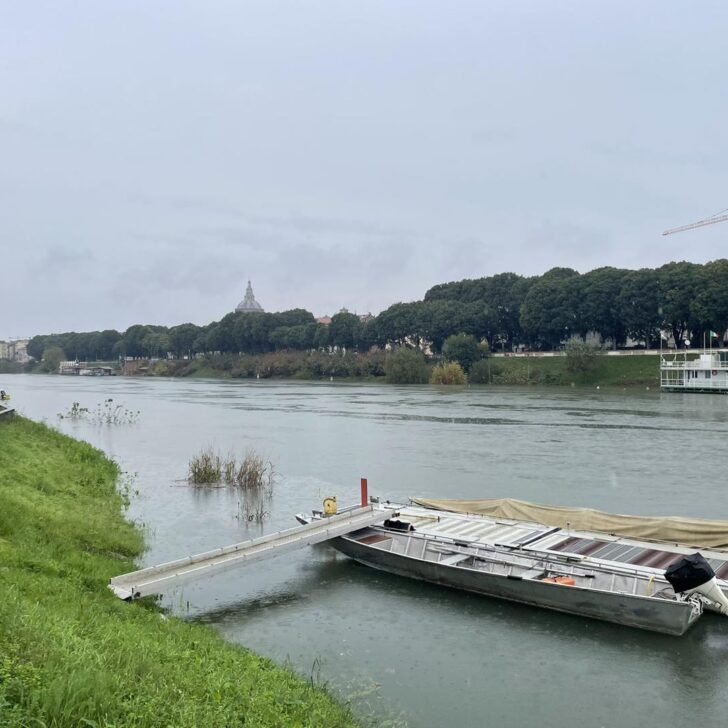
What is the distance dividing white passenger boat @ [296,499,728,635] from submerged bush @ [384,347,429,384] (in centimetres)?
9418

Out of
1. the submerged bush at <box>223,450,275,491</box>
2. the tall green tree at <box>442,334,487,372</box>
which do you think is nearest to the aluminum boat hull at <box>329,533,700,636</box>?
the submerged bush at <box>223,450,275,491</box>

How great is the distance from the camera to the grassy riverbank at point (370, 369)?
10162 centimetres

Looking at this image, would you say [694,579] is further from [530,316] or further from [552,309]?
[530,316]

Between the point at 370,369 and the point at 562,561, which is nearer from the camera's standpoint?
the point at 562,561

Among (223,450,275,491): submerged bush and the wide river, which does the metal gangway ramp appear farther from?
(223,450,275,491): submerged bush

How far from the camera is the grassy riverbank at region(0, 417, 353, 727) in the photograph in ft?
22.2

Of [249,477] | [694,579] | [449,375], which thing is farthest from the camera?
[449,375]

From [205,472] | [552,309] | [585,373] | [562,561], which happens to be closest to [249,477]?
[205,472]

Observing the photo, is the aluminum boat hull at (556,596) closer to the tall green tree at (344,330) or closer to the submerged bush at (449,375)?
the submerged bush at (449,375)

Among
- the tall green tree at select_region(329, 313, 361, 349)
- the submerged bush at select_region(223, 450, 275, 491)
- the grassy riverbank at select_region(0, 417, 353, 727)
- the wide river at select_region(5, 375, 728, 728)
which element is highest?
the tall green tree at select_region(329, 313, 361, 349)

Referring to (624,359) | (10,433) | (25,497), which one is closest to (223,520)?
(25,497)

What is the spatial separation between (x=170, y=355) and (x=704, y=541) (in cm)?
18299

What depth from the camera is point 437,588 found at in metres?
17.3

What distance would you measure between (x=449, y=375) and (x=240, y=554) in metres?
Result: 94.7
